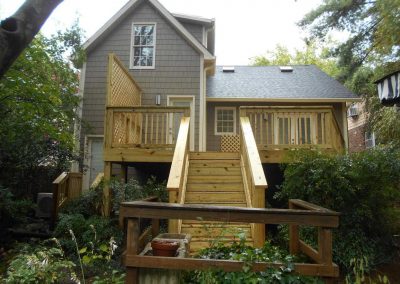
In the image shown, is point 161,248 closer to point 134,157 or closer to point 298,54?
point 134,157

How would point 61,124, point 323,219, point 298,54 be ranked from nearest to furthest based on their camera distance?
point 323,219 → point 61,124 → point 298,54

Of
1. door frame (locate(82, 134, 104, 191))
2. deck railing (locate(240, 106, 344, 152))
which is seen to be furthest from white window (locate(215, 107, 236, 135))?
deck railing (locate(240, 106, 344, 152))

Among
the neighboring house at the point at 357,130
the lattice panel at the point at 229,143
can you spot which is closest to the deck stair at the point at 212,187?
the lattice panel at the point at 229,143

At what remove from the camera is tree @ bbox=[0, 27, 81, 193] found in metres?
7.15

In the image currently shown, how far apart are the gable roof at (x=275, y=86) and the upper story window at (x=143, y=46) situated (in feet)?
7.77

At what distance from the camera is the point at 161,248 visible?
3059 mm

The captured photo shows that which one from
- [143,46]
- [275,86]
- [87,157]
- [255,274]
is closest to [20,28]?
[255,274]

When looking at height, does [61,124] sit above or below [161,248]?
above

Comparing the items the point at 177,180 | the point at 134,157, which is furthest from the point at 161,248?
the point at 134,157

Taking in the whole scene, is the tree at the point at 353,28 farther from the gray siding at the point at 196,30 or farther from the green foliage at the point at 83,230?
the green foliage at the point at 83,230

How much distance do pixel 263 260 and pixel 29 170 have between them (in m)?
7.80

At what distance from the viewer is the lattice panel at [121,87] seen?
8062mm

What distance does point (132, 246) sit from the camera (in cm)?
292

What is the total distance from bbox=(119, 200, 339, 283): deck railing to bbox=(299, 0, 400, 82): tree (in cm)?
1129
